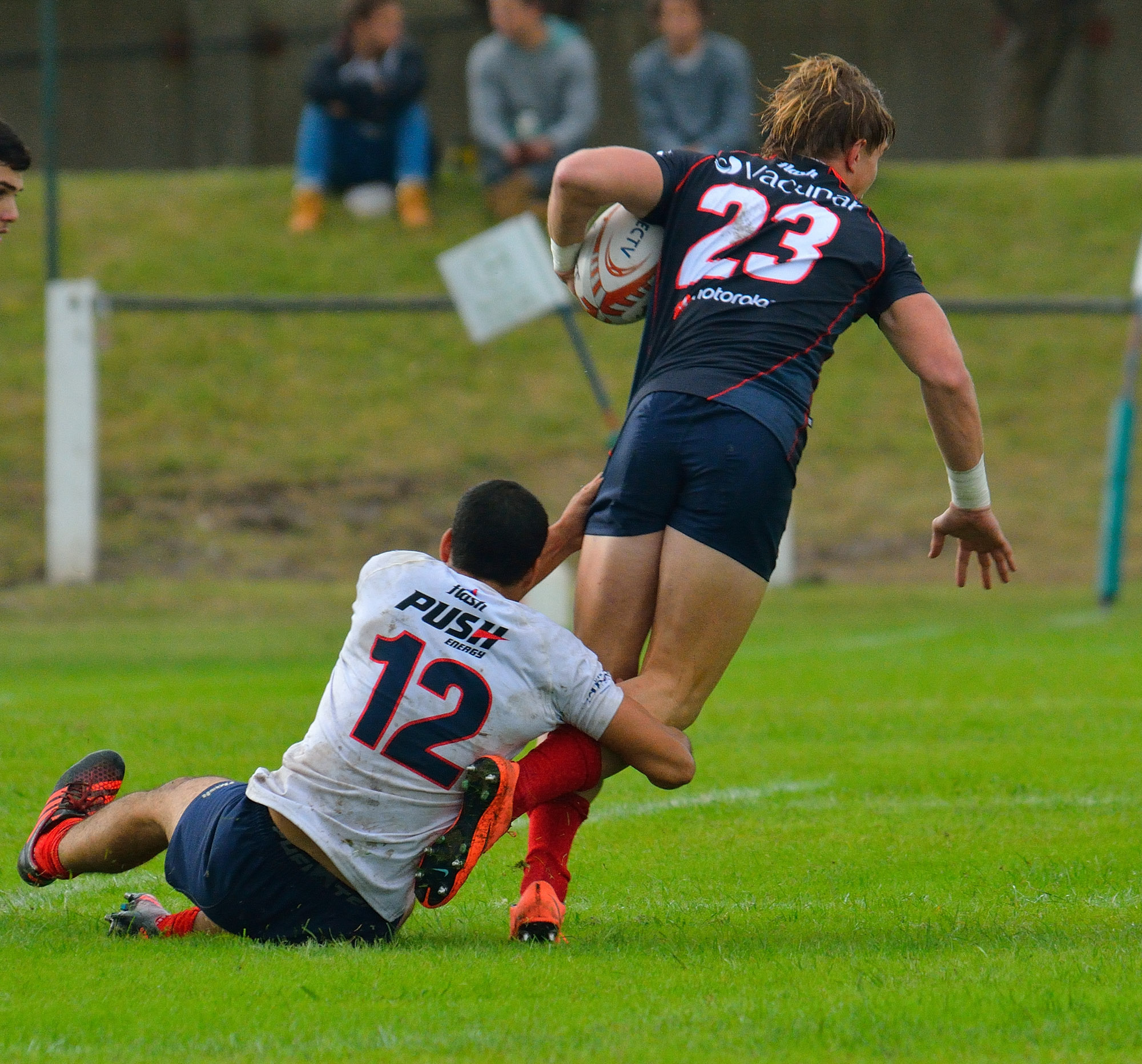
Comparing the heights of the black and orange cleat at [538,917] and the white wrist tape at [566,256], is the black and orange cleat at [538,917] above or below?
below

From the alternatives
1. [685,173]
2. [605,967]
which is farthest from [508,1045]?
[685,173]

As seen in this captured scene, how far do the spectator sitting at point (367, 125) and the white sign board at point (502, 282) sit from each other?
541 centimetres

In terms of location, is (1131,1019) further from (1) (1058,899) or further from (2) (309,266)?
(2) (309,266)

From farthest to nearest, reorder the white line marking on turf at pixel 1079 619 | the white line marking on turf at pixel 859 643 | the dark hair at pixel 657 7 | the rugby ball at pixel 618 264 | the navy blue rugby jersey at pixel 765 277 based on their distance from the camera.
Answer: the dark hair at pixel 657 7
the white line marking on turf at pixel 1079 619
the white line marking on turf at pixel 859 643
the rugby ball at pixel 618 264
the navy blue rugby jersey at pixel 765 277

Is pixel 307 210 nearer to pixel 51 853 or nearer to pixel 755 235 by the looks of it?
pixel 755 235

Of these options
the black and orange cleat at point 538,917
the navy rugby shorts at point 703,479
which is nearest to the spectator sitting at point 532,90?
the navy rugby shorts at point 703,479

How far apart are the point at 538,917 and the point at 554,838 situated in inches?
9.8

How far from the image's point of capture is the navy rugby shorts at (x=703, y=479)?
4039 mm

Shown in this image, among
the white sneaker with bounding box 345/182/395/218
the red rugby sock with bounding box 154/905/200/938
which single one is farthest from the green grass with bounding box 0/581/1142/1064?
the white sneaker with bounding box 345/182/395/218

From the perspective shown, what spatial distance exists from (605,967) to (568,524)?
3.80 ft

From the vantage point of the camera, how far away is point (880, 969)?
3.54 meters

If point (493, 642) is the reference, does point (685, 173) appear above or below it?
above

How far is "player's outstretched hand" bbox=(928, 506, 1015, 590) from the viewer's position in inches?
176

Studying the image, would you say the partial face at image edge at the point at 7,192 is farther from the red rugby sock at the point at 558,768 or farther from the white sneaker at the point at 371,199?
the white sneaker at the point at 371,199
